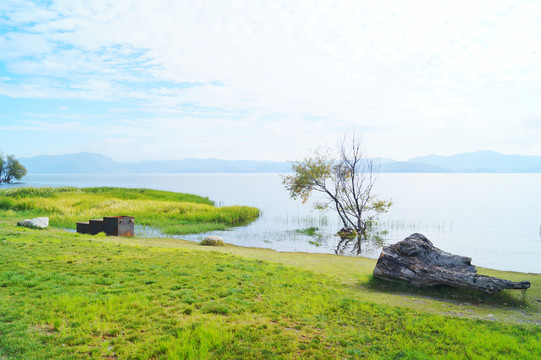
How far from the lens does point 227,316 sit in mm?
7895

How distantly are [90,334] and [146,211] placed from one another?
1271 inches

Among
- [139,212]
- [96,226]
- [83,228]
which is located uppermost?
[96,226]

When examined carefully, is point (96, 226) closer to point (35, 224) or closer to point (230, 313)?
point (35, 224)

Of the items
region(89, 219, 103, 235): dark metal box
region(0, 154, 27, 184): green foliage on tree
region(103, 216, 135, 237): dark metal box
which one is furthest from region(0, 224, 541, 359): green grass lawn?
region(0, 154, 27, 184): green foliage on tree

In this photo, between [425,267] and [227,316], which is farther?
[425,267]

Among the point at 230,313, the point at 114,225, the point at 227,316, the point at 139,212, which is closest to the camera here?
the point at 227,316

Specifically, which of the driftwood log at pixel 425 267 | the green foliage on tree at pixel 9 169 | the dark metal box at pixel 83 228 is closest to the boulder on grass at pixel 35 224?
the dark metal box at pixel 83 228

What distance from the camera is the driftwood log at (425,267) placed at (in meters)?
11.2

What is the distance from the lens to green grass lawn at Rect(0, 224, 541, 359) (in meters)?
6.36

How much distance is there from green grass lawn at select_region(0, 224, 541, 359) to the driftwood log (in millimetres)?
406

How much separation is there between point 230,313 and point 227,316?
15cm

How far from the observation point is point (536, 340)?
717cm

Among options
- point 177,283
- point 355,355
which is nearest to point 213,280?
point 177,283

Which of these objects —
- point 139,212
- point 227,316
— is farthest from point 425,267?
point 139,212
